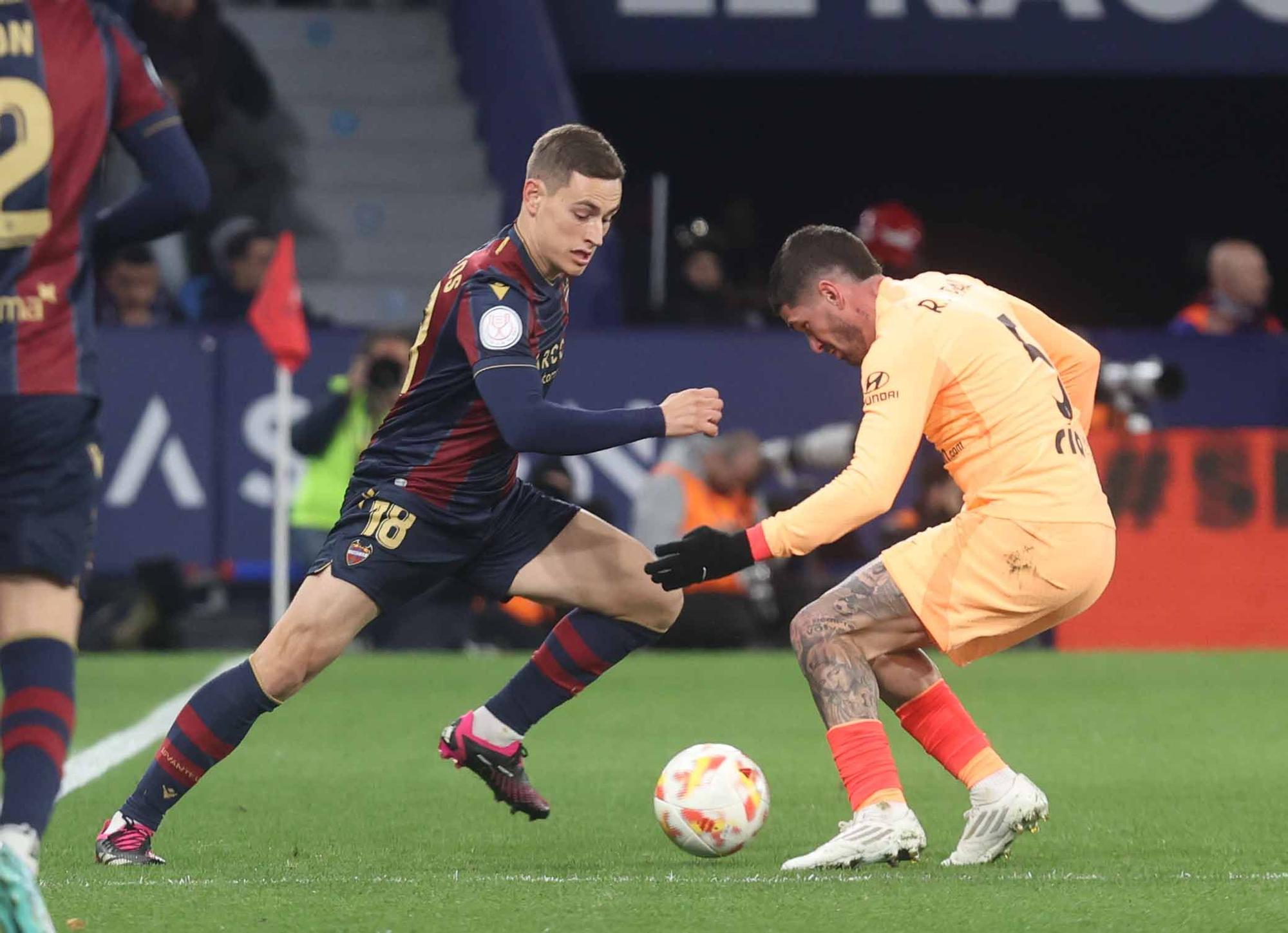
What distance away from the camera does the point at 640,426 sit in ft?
18.1

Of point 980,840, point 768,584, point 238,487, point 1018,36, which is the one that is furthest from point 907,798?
point 1018,36

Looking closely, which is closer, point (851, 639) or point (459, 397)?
point (851, 639)

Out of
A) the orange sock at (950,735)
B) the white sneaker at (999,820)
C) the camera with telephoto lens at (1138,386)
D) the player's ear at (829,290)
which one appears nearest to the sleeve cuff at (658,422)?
the player's ear at (829,290)

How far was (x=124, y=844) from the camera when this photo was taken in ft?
18.4

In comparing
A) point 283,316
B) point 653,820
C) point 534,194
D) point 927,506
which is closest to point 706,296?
point 927,506

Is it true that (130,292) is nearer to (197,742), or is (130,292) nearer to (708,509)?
(708,509)

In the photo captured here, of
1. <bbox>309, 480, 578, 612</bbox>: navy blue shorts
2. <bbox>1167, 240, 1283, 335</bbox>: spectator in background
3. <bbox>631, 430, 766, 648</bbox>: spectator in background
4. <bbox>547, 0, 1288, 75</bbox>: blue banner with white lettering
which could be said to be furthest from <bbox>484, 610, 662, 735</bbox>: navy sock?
<bbox>547, 0, 1288, 75</bbox>: blue banner with white lettering

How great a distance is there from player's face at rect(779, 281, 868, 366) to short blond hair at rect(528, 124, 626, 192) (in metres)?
0.64

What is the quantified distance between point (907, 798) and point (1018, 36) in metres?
9.53

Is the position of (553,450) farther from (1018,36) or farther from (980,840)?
(1018,36)

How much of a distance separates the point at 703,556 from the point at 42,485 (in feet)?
5.47

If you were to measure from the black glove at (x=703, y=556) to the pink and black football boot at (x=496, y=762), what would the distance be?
3.74ft

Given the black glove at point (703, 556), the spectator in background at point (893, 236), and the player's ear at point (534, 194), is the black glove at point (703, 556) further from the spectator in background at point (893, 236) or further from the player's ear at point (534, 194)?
the spectator in background at point (893, 236)

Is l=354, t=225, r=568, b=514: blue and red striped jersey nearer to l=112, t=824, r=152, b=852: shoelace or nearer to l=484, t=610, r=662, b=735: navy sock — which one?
l=484, t=610, r=662, b=735: navy sock
